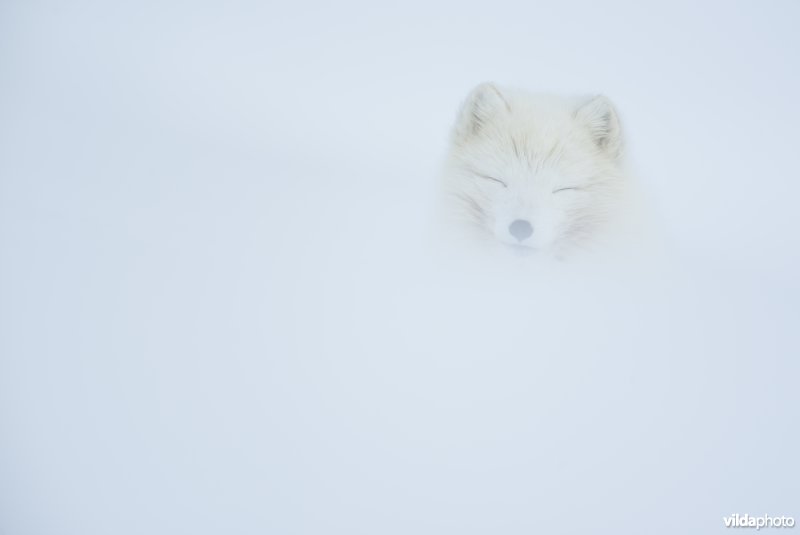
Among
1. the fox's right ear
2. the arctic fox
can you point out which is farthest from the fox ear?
the fox's right ear

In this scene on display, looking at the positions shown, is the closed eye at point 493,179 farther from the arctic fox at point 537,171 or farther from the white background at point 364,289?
the white background at point 364,289

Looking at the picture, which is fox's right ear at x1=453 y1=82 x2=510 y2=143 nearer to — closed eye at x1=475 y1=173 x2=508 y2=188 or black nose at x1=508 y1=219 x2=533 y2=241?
closed eye at x1=475 y1=173 x2=508 y2=188

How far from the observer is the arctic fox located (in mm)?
1000

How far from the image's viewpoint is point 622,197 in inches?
42.0

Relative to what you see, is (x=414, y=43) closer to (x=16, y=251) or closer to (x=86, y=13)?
(x=86, y=13)

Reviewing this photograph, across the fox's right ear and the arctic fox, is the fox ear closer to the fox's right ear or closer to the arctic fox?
the arctic fox

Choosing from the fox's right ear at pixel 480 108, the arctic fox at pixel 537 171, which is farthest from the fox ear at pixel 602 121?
the fox's right ear at pixel 480 108

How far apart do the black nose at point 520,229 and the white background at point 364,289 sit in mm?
72

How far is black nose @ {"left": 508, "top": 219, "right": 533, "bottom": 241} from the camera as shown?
980mm

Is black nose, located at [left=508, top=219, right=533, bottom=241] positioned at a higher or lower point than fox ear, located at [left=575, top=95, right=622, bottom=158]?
lower

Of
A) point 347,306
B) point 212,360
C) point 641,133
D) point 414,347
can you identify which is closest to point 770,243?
point 641,133

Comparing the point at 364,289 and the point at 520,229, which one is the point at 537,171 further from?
the point at 364,289

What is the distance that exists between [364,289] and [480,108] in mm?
439

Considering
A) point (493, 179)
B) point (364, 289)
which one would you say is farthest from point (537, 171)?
point (364, 289)
